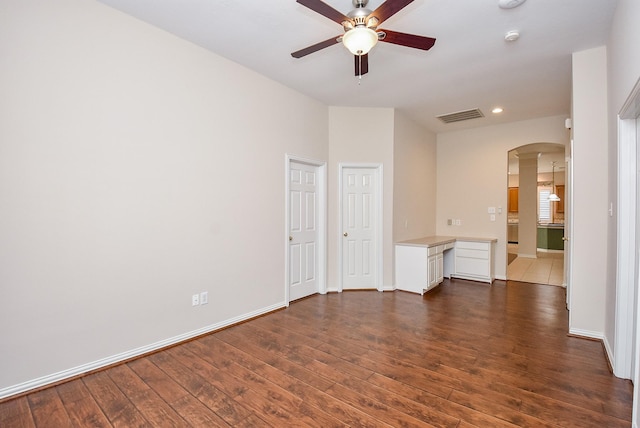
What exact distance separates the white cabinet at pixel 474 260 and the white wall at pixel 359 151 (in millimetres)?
1689

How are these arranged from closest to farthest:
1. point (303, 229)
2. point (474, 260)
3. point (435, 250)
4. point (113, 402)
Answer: point (113, 402) < point (303, 229) < point (435, 250) < point (474, 260)

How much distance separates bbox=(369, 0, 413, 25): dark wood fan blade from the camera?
1861 mm

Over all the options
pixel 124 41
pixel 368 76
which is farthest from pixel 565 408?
pixel 124 41

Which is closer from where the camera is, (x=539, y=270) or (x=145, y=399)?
(x=145, y=399)

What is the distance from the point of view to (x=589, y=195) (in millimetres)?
2953

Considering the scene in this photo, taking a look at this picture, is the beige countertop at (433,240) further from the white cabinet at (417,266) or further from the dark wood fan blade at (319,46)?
the dark wood fan blade at (319,46)

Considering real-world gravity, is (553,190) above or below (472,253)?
above

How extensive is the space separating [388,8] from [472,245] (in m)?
4.63

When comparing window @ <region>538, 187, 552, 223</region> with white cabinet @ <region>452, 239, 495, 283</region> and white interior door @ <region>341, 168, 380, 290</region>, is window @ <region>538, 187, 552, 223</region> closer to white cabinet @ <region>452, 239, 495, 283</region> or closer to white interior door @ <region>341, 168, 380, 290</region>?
white cabinet @ <region>452, 239, 495, 283</region>

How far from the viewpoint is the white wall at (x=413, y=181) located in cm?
490

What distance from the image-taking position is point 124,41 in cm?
254

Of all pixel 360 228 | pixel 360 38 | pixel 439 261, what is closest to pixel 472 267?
pixel 439 261

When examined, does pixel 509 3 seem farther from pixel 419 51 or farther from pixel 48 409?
pixel 48 409

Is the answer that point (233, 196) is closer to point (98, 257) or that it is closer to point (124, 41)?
point (98, 257)
